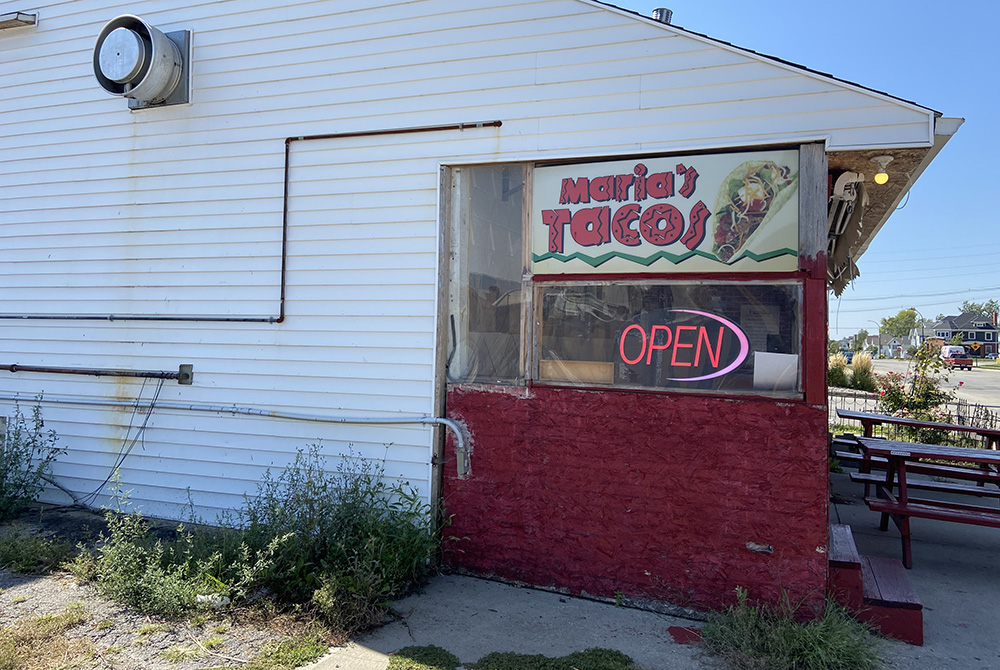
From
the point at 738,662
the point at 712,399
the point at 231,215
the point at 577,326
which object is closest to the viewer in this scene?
the point at 738,662

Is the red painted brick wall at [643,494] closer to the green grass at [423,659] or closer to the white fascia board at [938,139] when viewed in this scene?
the green grass at [423,659]

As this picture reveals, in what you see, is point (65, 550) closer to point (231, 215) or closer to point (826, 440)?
point (231, 215)

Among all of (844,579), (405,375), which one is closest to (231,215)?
(405,375)

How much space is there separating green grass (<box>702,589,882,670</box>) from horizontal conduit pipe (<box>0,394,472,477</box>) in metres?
2.12

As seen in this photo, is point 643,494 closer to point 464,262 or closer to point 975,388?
point 464,262

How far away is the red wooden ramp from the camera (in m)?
4.26

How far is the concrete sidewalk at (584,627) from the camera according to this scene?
402 centimetres

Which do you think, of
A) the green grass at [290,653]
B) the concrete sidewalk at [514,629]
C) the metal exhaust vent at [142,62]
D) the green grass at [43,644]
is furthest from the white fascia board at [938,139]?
the metal exhaust vent at [142,62]

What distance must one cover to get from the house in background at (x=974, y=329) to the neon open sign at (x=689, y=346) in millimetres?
105253

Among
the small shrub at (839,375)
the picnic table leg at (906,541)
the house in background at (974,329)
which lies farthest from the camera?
the house in background at (974,329)

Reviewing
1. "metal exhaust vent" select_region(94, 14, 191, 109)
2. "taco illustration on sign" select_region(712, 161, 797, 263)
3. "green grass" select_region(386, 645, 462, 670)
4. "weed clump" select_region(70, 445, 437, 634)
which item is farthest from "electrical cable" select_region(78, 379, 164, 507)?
"taco illustration on sign" select_region(712, 161, 797, 263)

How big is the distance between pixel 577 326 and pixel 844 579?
2.42 m

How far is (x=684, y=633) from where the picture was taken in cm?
434

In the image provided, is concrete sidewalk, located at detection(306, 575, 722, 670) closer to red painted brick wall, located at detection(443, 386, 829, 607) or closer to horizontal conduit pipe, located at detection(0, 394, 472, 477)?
red painted brick wall, located at detection(443, 386, 829, 607)
